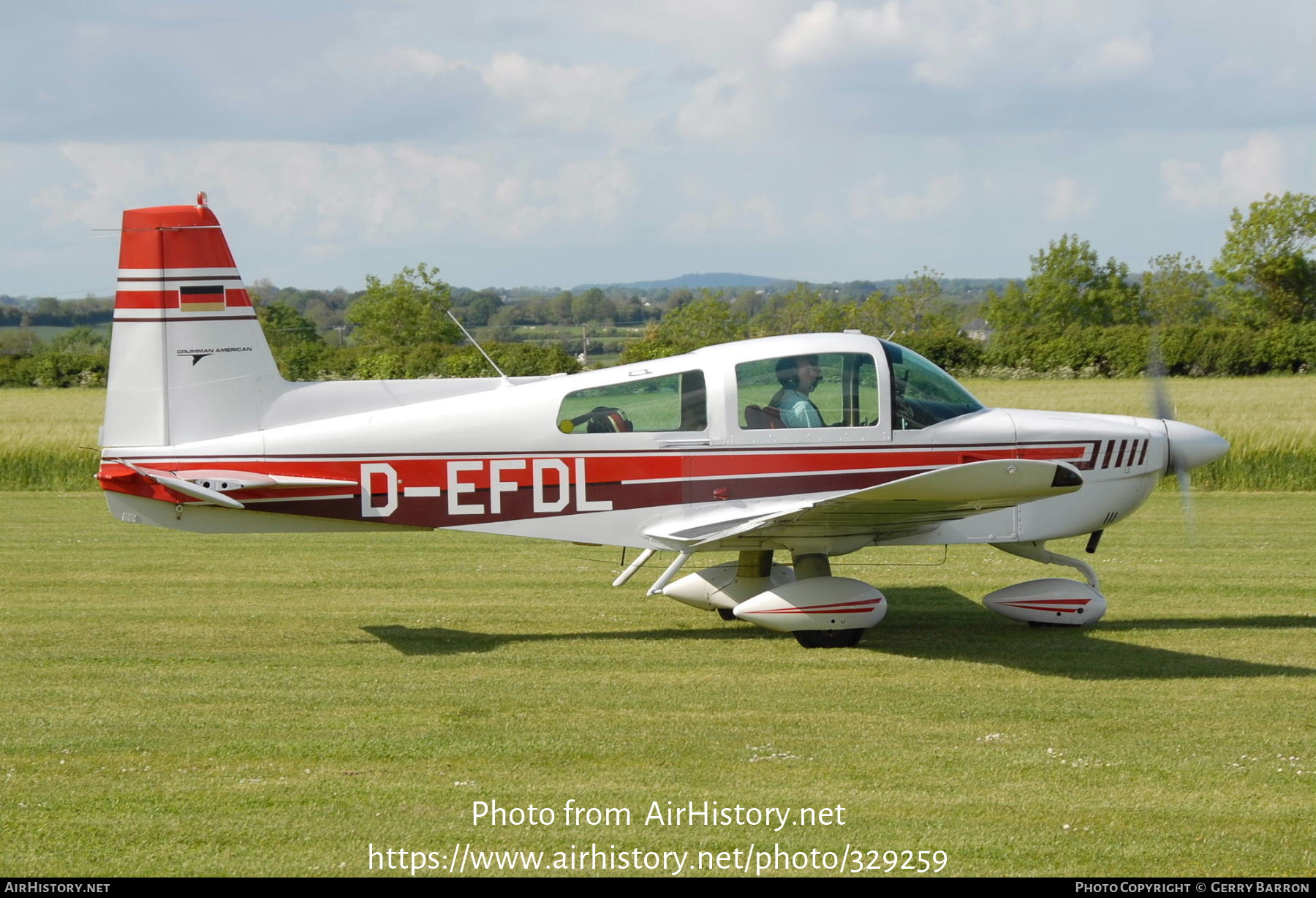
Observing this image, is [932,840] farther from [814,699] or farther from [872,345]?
[872,345]

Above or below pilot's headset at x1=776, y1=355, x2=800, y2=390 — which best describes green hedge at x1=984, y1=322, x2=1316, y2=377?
above

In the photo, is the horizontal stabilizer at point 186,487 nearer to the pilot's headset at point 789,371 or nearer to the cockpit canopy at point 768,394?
the cockpit canopy at point 768,394

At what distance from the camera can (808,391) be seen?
8.14 m

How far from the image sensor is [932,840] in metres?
4.79

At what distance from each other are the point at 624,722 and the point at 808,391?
8.61 feet

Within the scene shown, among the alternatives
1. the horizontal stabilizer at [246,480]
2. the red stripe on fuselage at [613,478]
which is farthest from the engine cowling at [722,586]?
the horizontal stabilizer at [246,480]

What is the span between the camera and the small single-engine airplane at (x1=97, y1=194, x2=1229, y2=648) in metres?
7.94

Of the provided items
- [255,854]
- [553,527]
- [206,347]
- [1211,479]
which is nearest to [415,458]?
[553,527]

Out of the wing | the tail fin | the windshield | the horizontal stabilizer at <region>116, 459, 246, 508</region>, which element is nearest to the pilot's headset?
the windshield

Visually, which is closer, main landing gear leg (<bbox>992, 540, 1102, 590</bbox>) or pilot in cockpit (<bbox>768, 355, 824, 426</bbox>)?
pilot in cockpit (<bbox>768, 355, 824, 426</bbox>)

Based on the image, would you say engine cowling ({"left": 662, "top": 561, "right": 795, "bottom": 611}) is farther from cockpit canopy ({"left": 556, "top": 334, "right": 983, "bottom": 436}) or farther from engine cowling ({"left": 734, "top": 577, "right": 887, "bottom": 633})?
cockpit canopy ({"left": 556, "top": 334, "right": 983, "bottom": 436})

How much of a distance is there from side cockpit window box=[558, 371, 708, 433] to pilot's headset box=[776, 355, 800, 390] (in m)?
0.49

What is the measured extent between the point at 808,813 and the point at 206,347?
16.2ft

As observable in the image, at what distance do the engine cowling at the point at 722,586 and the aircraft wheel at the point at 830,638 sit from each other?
753 millimetres
